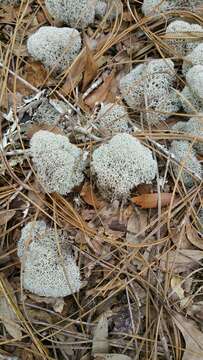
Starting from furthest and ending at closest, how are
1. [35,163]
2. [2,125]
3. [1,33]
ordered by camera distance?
1. [1,33]
2. [2,125]
3. [35,163]

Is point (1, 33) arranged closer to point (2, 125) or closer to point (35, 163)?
point (2, 125)

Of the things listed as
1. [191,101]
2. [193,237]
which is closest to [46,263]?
[193,237]

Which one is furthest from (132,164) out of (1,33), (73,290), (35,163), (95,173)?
(1,33)

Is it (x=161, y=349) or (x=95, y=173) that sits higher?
(x=95, y=173)

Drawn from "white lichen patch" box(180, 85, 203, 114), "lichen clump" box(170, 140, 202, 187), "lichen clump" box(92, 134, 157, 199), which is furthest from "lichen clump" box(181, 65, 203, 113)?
"lichen clump" box(92, 134, 157, 199)

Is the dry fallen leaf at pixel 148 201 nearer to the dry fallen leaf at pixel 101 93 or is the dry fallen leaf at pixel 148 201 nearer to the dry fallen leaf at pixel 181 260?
the dry fallen leaf at pixel 181 260

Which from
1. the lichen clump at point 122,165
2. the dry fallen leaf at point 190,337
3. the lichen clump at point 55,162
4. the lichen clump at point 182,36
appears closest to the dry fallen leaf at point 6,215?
the lichen clump at point 55,162
